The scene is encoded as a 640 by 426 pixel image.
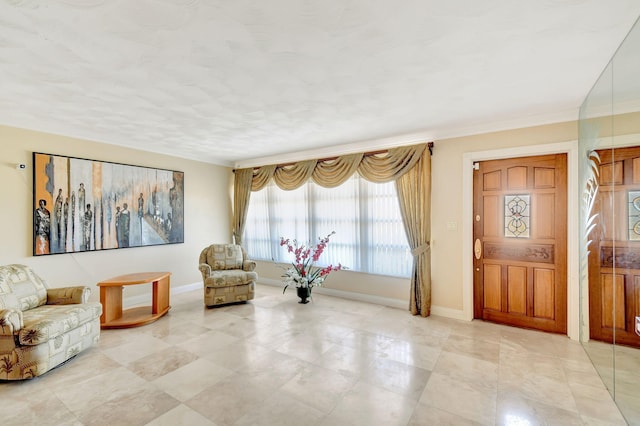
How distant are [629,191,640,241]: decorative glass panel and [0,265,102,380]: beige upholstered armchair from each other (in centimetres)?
501

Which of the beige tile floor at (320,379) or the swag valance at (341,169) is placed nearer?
the beige tile floor at (320,379)

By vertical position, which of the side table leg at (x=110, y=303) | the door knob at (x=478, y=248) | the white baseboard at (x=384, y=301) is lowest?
the white baseboard at (x=384, y=301)

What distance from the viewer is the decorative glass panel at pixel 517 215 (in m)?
3.48

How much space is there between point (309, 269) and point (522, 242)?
314 cm

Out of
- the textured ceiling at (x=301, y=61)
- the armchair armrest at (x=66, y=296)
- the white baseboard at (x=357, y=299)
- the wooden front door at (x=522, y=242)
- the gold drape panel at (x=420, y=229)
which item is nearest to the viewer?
the textured ceiling at (x=301, y=61)

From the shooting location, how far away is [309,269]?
15.9ft

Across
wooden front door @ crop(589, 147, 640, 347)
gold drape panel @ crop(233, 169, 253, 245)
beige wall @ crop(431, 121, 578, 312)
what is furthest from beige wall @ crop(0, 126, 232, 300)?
wooden front door @ crop(589, 147, 640, 347)

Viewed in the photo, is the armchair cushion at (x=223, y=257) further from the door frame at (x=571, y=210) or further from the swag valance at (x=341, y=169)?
the door frame at (x=571, y=210)

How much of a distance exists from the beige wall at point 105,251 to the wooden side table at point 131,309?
589mm

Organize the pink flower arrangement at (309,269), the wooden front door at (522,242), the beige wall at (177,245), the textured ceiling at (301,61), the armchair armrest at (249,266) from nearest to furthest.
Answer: the textured ceiling at (301,61), the wooden front door at (522,242), the beige wall at (177,245), the pink flower arrangement at (309,269), the armchair armrest at (249,266)

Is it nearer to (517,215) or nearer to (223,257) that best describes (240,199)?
(223,257)

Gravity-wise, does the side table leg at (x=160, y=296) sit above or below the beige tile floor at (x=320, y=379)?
above

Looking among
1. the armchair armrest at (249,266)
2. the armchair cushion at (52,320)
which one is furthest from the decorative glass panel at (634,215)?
the armchair cushion at (52,320)

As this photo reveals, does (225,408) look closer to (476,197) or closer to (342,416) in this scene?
(342,416)
